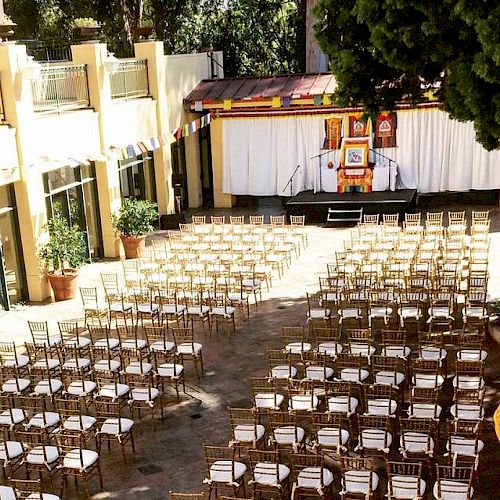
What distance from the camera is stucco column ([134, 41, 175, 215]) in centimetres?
2523

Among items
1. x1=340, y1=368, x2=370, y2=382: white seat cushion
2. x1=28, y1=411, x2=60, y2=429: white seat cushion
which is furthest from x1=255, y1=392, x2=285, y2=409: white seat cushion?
x1=28, y1=411, x2=60, y2=429: white seat cushion

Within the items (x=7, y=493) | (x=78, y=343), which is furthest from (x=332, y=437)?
(x=78, y=343)

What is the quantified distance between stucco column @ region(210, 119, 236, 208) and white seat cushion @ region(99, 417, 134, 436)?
1850cm

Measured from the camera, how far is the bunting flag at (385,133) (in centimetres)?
2719

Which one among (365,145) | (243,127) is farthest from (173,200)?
(365,145)

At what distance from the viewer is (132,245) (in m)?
22.7

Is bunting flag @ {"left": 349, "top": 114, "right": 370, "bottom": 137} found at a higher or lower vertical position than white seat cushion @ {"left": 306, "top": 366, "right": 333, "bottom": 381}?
higher

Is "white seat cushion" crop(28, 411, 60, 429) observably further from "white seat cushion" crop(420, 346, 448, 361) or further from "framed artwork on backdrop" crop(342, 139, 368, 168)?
"framed artwork on backdrop" crop(342, 139, 368, 168)

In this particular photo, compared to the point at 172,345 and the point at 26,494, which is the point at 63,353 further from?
the point at 26,494

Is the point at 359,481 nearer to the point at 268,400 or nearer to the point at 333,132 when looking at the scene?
the point at 268,400

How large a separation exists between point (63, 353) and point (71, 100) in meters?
8.83

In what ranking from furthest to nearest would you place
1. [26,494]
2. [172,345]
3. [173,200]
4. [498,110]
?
[173,200] < [172,345] < [498,110] < [26,494]

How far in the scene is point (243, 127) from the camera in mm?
28531

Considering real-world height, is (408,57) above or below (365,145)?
above
